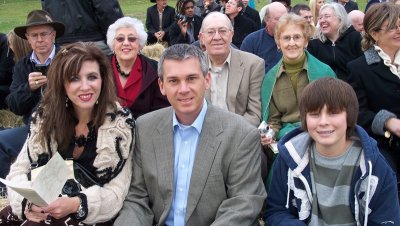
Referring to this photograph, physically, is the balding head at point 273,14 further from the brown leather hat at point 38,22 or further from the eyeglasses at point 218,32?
the brown leather hat at point 38,22

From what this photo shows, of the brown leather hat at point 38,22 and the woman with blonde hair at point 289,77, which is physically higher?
the brown leather hat at point 38,22

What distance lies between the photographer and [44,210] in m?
3.10

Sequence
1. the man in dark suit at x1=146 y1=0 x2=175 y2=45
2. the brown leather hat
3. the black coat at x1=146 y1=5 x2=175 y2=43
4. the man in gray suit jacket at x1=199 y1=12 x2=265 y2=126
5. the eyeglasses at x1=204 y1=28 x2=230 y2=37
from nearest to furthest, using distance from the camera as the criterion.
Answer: the man in gray suit jacket at x1=199 y1=12 x2=265 y2=126
the eyeglasses at x1=204 y1=28 x2=230 y2=37
the brown leather hat
the man in dark suit at x1=146 y1=0 x2=175 y2=45
the black coat at x1=146 y1=5 x2=175 y2=43

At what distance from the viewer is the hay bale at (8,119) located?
6902 millimetres

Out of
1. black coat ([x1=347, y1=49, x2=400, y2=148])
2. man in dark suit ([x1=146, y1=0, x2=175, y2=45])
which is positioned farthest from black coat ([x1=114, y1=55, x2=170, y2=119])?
man in dark suit ([x1=146, y1=0, x2=175, y2=45])

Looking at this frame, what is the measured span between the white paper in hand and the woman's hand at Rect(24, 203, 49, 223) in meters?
0.14

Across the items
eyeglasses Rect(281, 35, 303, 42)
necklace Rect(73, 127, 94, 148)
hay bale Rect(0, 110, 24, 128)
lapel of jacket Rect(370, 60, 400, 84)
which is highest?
eyeglasses Rect(281, 35, 303, 42)

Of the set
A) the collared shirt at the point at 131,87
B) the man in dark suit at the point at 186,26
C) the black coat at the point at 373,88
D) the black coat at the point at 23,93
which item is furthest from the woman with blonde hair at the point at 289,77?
the man in dark suit at the point at 186,26

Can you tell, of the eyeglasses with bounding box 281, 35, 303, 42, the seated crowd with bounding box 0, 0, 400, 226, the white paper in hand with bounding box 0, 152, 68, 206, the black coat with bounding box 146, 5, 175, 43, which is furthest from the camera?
the black coat with bounding box 146, 5, 175, 43

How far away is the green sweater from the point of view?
14.3ft

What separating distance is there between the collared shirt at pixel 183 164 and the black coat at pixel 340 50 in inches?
110

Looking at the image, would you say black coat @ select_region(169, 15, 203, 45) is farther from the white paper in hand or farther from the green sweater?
the white paper in hand

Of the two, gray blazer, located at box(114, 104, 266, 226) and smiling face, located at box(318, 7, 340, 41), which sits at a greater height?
smiling face, located at box(318, 7, 340, 41)

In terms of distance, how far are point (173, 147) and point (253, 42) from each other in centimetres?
314
